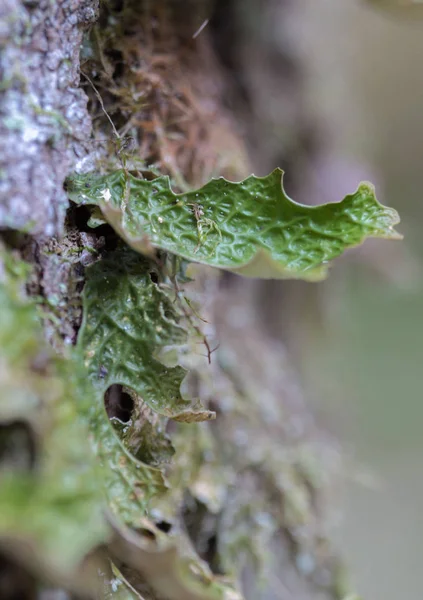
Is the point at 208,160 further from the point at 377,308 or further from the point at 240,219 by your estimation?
the point at 377,308

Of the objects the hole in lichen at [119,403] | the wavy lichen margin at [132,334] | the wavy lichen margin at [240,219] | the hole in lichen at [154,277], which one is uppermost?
the wavy lichen margin at [240,219]

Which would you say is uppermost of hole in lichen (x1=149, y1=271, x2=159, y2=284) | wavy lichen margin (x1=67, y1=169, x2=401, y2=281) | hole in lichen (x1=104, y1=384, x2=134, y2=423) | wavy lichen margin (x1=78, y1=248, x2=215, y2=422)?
wavy lichen margin (x1=67, y1=169, x2=401, y2=281)

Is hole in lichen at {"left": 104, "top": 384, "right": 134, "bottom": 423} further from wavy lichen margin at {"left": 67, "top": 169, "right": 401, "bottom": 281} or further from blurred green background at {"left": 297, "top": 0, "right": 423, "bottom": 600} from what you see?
blurred green background at {"left": 297, "top": 0, "right": 423, "bottom": 600}

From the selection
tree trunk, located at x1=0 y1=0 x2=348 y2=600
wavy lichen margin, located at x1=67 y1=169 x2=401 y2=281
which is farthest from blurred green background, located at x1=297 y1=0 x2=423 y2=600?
wavy lichen margin, located at x1=67 y1=169 x2=401 y2=281

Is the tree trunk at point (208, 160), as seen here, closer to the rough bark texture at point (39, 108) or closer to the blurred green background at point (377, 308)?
the rough bark texture at point (39, 108)

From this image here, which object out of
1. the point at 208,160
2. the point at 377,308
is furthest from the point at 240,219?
the point at 377,308

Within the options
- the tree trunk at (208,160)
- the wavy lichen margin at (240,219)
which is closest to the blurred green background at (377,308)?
the tree trunk at (208,160)
